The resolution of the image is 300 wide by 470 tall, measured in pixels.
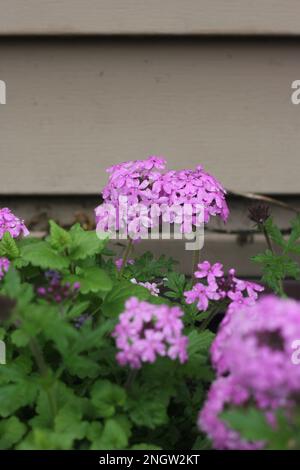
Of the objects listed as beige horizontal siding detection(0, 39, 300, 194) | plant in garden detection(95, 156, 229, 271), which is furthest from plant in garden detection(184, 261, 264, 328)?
beige horizontal siding detection(0, 39, 300, 194)

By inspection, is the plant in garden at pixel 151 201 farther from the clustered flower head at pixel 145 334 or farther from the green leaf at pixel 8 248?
the clustered flower head at pixel 145 334

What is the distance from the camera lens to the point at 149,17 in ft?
9.75

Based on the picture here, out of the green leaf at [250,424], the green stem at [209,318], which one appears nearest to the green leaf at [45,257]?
the green stem at [209,318]

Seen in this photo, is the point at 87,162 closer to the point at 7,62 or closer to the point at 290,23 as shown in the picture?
the point at 7,62

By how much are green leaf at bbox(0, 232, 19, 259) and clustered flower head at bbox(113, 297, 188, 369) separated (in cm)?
54

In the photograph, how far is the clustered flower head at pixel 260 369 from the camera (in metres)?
1.02

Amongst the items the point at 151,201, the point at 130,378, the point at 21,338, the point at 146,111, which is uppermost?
the point at 146,111

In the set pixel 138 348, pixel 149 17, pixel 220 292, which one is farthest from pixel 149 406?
pixel 149 17

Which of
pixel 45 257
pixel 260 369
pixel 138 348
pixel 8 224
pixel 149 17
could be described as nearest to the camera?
pixel 260 369

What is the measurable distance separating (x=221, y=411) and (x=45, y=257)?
550 mm

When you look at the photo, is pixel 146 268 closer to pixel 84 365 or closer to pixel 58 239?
pixel 58 239

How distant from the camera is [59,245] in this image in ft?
5.29

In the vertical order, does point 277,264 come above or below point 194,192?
below
